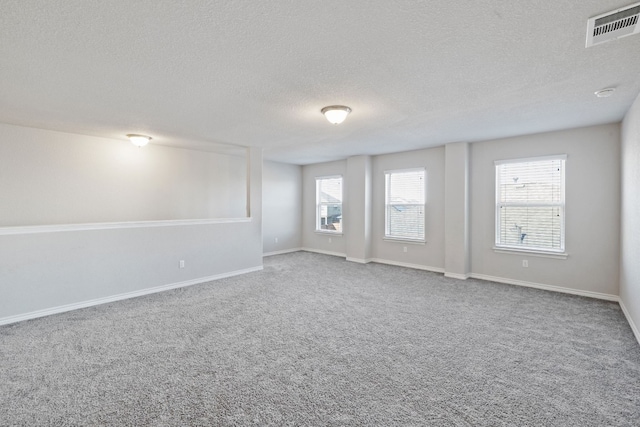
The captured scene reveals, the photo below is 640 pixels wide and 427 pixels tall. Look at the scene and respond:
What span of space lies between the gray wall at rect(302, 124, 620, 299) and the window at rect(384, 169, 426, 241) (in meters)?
0.15

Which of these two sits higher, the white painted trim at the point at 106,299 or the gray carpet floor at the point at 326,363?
the white painted trim at the point at 106,299

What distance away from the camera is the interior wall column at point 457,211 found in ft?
17.9

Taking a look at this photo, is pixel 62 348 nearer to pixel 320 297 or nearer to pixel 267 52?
pixel 320 297

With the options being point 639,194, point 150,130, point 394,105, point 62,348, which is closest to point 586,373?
point 639,194

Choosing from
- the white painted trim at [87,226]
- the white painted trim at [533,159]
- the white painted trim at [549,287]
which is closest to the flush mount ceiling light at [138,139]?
the white painted trim at [87,226]

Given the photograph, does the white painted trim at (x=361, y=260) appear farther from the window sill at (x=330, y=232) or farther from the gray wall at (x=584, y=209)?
the gray wall at (x=584, y=209)

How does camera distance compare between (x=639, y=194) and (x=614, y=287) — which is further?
(x=614, y=287)

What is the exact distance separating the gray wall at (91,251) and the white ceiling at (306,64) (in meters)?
0.61

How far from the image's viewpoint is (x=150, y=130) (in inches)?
181

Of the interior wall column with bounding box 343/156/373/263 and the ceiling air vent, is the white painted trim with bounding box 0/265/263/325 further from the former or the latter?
the ceiling air vent

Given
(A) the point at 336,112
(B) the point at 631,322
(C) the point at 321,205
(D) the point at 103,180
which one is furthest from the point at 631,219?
(D) the point at 103,180

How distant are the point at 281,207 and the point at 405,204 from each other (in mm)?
3253

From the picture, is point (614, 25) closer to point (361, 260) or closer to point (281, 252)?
point (361, 260)

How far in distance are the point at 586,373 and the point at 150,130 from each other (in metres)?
5.70
